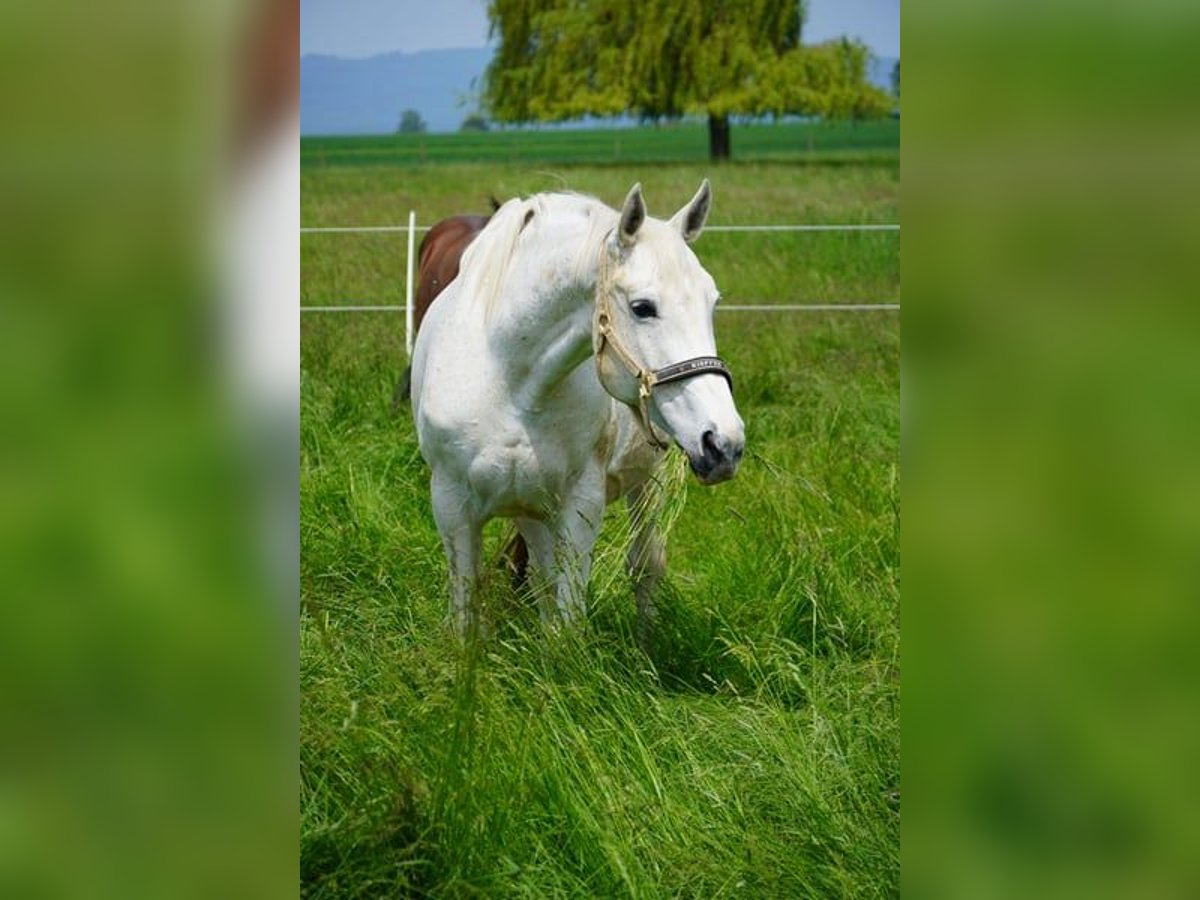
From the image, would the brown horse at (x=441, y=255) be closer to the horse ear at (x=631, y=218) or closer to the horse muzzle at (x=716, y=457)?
the horse ear at (x=631, y=218)

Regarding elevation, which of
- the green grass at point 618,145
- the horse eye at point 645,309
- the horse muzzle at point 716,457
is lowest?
the horse muzzle at point 716,457

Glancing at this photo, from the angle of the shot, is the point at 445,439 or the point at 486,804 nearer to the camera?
the point at 486,804

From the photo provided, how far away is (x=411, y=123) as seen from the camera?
2305 centimetres

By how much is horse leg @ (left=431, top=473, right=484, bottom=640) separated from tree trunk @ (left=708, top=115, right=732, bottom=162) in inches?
879

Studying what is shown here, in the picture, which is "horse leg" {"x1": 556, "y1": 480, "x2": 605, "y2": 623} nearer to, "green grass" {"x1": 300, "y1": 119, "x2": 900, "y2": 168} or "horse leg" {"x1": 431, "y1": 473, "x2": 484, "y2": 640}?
"horse leg" {"x1": 431, "y1": 473, "x2": 484, "y2": 640}

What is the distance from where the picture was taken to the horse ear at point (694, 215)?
2.26m

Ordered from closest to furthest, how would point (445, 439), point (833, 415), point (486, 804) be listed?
point (486, 804) < point (445, 439) < point (833, 415)

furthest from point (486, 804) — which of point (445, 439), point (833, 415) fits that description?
point (833, 415)

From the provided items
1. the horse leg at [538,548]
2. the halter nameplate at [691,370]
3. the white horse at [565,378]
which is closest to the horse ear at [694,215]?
the white horse at [565,378]

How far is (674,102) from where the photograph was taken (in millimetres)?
24297

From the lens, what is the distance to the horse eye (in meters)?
2.11
